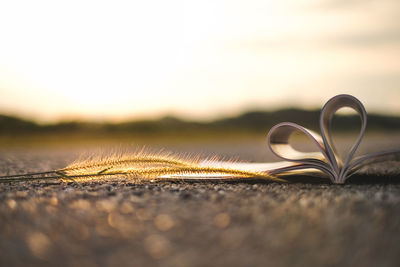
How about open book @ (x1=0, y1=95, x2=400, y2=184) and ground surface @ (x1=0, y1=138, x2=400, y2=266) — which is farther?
open book @ (x1=0, y1=95, x2=400, y2=184)

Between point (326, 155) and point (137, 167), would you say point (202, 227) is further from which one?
point (326, 155)

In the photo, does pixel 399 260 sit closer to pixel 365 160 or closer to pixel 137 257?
pixel 137 257

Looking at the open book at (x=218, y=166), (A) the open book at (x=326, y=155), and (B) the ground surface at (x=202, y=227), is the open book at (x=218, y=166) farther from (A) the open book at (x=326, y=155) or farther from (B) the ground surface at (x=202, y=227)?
(B) the ground surface at (x=202, y=227)

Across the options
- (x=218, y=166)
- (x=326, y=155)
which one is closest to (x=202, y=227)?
(x=218, y=166)

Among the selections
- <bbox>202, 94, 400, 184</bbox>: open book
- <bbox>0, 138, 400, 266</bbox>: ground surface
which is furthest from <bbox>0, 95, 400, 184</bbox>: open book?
<bbox>0, 138, 400, 266</bbox>: ground surface

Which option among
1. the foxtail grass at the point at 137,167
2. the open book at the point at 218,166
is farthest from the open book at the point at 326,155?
the foxtail grass at the point at 137,167

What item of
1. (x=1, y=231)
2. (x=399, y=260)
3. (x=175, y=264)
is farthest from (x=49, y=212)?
(x=399, y=260)

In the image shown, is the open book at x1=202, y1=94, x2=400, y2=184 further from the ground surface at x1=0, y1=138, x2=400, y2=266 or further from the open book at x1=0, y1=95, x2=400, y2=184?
the ground surface at x1=0, y1=138, x2=400, y2=266

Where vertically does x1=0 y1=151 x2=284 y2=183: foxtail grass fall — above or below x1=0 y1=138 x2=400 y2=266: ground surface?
above

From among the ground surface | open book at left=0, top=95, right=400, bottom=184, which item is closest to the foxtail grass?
open book at left=0, top=95, right=400, bottom=184
